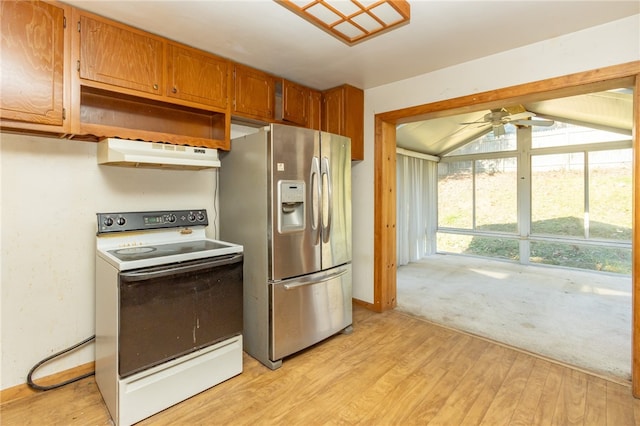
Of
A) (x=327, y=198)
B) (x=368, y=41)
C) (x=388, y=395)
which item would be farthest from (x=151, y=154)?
(x=388, y=395)

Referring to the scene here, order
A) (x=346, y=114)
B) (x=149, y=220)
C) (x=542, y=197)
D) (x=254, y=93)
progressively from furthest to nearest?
(x=542, y=197), (x=346, y=114), (x=254, y=93), (x=149, y=220)

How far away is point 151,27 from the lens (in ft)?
6.88

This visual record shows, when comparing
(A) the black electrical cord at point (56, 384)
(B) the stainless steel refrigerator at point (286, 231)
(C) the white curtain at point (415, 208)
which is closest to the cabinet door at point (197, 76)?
(B) the stainless steel refrigerator at point (286, 231)

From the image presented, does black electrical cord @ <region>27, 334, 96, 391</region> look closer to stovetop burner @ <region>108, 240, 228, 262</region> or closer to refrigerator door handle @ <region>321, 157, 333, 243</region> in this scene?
stovetop burner @ <region>108, 240, 228, 262</region>

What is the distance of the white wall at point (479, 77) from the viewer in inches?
80.1

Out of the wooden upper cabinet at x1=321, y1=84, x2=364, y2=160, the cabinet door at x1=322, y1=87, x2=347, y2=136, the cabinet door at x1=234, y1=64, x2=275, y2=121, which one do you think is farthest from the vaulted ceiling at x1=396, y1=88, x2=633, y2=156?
the cabinet door at x1=234, y1=64, x2=275, y2=121

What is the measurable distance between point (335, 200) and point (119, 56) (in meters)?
1.85

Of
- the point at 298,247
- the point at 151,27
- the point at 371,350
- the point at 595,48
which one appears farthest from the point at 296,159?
the point at 595,48

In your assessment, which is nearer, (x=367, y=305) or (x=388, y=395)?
(x=388, y=395)

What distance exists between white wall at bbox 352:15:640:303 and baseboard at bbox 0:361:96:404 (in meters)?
2.55

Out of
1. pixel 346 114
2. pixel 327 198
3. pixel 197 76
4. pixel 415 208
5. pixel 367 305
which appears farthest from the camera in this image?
pixel 415 208

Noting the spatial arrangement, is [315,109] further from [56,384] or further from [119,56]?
[56,384]

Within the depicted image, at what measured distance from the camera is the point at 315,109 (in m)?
3.33

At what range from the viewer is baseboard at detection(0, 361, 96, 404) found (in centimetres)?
188
